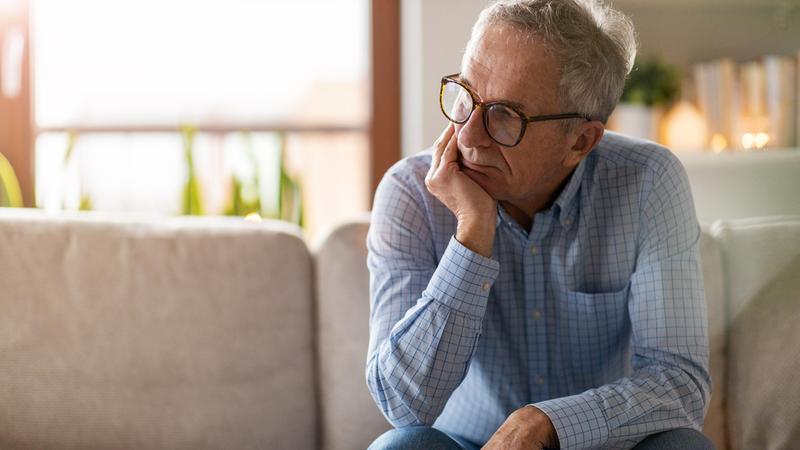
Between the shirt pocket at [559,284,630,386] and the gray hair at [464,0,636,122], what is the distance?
31cm

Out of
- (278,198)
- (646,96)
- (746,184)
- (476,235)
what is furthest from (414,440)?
(646,96)

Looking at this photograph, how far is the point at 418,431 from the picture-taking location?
1273mm

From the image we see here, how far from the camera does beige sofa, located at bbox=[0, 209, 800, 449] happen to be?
1659 mm

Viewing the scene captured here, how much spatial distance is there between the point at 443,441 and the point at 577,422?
205 mm

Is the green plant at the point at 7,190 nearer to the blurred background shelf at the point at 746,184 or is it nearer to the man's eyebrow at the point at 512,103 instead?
the man's eyebrow at the point at 512,103

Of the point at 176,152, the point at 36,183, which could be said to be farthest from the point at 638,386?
the point at 36,183

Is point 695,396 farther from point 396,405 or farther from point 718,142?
point 718,142

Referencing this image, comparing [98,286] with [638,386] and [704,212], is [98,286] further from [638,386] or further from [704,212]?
[704,212]

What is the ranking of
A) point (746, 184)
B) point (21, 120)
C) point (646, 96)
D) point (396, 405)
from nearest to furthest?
point (396, 405)
point (746, 184)
point (646, 96)
point (21, 120)

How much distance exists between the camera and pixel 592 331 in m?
1.46

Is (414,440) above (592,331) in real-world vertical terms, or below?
below

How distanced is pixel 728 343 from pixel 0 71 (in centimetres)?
270

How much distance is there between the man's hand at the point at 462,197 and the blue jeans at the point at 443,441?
298 mm

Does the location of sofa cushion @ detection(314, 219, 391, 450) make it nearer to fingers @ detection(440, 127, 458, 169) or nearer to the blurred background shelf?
fingers @ detection(440, 127, 458, 169)
